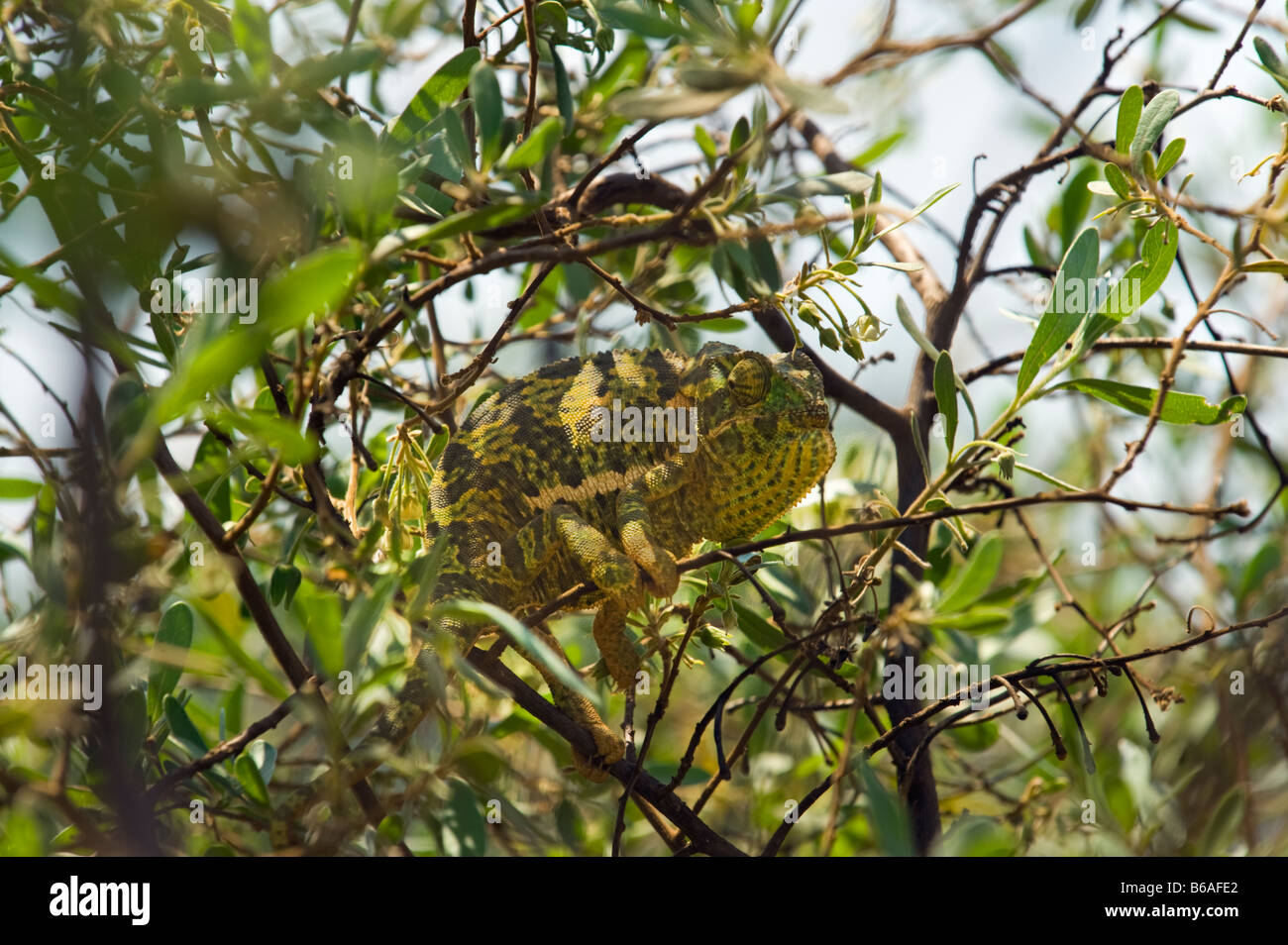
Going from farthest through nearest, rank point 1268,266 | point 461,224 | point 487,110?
1. point 1268,266
2. point 487,110
3. point 461,224

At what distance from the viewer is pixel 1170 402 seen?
1.57m

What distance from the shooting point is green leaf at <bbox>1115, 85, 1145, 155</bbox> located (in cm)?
159

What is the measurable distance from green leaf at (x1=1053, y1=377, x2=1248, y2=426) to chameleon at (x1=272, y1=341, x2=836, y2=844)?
44 cm

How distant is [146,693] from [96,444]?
0.77 meters

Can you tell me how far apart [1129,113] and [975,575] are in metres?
0.87

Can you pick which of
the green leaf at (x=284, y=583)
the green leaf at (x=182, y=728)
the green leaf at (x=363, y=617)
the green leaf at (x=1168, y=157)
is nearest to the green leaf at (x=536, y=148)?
the green leaf at (x=363, y=617)

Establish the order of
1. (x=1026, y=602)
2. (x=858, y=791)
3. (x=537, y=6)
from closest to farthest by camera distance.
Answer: (x=537, y=6) → (x=858, y=791) → (x=1026, y=602)

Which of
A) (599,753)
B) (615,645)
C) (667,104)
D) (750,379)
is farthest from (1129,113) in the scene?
(599,753)

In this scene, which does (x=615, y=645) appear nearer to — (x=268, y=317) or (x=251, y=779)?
(x=251, y=779)

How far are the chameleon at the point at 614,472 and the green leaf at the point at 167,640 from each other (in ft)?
1.53

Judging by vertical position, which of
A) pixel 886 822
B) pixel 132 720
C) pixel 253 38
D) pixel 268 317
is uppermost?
pixel 253 38

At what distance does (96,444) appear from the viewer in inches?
47.0

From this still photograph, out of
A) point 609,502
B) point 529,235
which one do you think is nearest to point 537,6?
point 529,235
